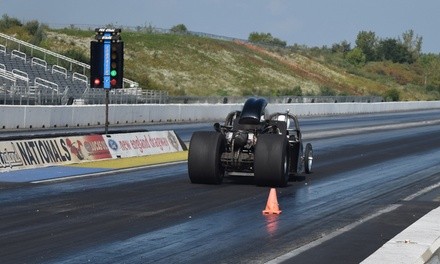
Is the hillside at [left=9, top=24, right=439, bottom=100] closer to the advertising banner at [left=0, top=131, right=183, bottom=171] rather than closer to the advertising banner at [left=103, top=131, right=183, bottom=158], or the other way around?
the advertising banner at [left=103, top=131, right=183, bottom=158]

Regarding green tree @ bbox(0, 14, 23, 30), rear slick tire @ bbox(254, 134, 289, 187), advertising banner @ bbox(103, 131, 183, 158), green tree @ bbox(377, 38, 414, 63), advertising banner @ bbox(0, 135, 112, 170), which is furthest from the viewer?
green tree @ bbox(377, 38, 414, 63)

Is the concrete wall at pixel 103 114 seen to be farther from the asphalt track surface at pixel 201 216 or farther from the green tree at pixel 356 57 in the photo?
the green tree at pixel 356 57

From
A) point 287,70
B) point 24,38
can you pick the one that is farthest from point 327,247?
point 287,70

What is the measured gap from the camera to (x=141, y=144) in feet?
94.5

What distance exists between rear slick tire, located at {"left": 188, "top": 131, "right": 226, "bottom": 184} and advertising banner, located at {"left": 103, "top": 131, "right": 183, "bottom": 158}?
281 inches

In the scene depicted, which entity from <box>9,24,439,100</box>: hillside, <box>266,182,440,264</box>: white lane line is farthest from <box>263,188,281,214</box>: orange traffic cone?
<box>9,24,439,100</box>: hillside

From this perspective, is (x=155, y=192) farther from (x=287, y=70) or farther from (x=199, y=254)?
(x=287, y=70)

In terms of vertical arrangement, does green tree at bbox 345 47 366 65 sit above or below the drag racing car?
above

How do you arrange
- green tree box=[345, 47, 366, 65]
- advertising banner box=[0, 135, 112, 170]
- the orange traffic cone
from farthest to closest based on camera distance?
green tree box=[345, 47, 366, 65] → advertising banner box=[0, 135, 112, 170] → the orange traffic cone

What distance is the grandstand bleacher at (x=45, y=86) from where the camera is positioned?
5616 centimetres

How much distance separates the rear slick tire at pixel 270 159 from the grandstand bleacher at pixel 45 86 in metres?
34.0

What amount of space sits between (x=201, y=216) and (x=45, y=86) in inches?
1964

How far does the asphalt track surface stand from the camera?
1220 centimetres

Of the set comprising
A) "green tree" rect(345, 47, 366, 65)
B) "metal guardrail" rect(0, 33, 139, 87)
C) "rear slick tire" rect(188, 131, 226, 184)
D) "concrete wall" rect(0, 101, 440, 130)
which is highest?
"green tree" rect(345, 47, 366, 65)
